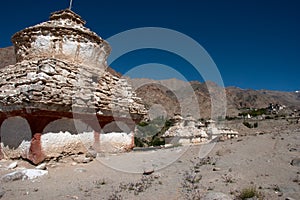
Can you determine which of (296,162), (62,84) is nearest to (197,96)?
(296,162)

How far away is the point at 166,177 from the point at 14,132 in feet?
16.4

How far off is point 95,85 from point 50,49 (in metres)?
2.36

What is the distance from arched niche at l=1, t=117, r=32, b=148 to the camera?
27.4 feet

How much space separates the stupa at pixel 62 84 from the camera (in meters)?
8.05

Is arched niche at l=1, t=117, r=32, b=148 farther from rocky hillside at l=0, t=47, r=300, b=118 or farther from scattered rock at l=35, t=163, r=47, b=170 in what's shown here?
rocky hillside at l=0, t=47, r=300, b=118

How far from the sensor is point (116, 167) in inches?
344

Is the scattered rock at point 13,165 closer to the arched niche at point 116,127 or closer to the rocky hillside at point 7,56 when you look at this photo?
the arched niche at point 116,127

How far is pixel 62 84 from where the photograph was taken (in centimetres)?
838

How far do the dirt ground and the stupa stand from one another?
121 centimetres

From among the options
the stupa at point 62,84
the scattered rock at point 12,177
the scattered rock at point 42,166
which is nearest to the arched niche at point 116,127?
the stupa at point 62,84

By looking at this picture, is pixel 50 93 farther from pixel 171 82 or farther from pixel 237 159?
pixel 171 82

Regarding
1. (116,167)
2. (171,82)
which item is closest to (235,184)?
(116,167)

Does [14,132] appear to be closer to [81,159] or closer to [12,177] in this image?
[12,177]

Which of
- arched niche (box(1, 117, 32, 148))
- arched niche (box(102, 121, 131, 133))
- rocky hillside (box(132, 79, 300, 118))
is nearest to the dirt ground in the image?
arched niche (box(1, 117, 32, 148))
